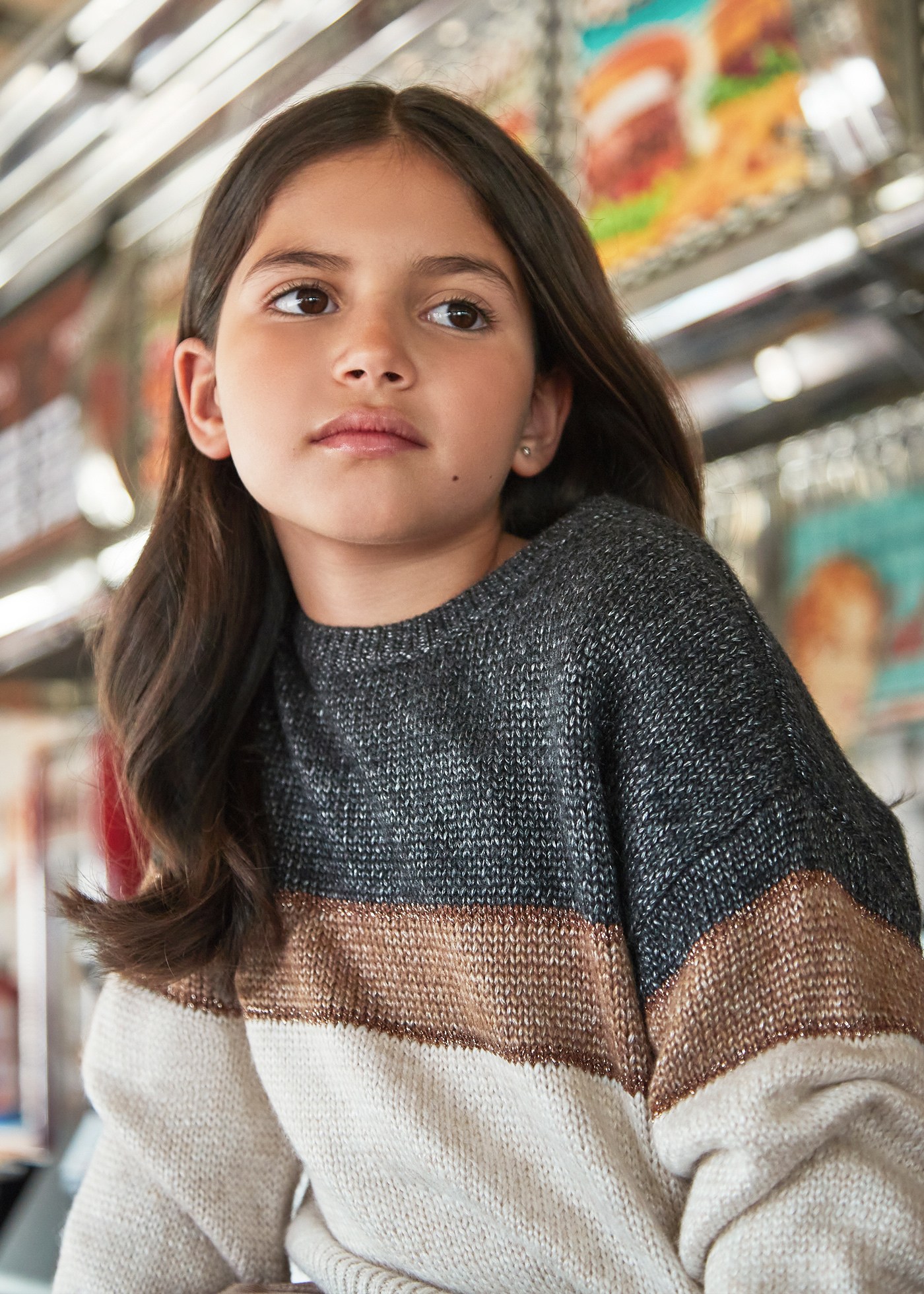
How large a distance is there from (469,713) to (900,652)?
2.55 ft

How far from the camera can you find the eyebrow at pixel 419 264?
97cm

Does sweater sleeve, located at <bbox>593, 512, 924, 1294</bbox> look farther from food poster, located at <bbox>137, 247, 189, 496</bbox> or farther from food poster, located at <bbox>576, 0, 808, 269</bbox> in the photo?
food poster, located at <bbox>137, 247, 189, 496</bbox>

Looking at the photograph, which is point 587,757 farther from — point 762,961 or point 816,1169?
point 816,1169

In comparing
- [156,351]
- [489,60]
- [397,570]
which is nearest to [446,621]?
[397,570]

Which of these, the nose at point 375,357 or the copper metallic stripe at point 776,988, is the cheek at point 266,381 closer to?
the nose at point 375,357

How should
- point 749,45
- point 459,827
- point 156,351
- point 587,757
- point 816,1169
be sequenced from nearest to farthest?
point 816,1169 < point 587,757 < point 459,827 < point 749,45 < point 156,351

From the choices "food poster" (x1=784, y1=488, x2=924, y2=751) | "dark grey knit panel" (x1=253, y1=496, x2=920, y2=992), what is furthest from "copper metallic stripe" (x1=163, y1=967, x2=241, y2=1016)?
"food poster" (x1=784, y1=488, x2=924, y2=751)

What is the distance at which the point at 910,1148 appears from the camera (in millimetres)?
713

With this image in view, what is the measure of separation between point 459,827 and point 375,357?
1.07ft

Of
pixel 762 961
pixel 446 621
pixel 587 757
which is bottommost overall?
pixel 762 961

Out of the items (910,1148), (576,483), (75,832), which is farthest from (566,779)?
(75,832)

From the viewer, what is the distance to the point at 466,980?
0.89m

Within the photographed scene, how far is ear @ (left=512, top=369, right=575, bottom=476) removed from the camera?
1.10m

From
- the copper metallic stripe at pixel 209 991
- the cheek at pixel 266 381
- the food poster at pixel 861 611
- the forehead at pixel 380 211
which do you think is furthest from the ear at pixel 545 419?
the food poster at pixel 861 611
